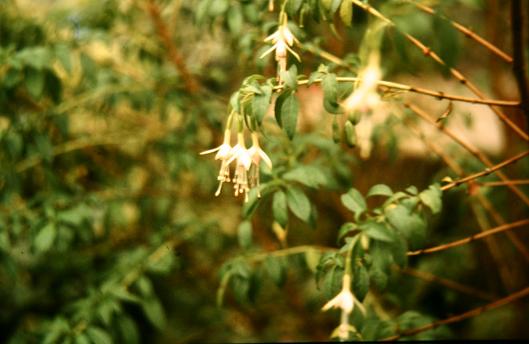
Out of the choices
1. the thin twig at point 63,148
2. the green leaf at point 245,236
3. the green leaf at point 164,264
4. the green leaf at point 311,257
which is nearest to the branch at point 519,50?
the green leaf at point 311,257

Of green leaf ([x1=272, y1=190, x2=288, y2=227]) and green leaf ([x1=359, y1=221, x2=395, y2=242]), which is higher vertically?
green leaf ([x1=272, y1=190, x2=288, y2=227])

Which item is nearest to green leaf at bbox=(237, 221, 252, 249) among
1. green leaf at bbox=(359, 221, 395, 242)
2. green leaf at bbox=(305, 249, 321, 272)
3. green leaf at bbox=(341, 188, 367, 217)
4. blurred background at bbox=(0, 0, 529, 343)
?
blurred background at bbox=(0, 0, 529, 343)

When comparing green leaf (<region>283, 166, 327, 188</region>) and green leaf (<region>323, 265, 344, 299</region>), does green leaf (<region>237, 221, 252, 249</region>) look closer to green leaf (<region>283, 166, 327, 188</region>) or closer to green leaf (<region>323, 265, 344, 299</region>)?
green leaf (<region>283, 166, 327, 188</region>)

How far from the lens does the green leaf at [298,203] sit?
1022 mm

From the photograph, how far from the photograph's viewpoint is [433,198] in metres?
0.88

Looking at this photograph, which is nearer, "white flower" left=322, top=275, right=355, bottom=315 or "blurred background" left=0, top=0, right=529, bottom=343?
"white flower" left=322, top=275, right=355, bottom=315

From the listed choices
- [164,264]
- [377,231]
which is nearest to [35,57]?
[164,264]

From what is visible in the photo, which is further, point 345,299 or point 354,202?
point 354,202

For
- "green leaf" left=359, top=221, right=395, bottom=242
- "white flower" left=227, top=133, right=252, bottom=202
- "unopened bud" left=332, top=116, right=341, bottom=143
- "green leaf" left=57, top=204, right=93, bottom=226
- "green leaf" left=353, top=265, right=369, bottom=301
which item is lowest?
"green leaf" left=353, top=265, right=369, bottom=301

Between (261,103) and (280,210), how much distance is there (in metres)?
0.29

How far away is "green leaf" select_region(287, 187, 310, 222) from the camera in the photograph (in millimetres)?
1022

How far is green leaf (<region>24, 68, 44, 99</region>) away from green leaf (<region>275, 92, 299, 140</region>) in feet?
2.52

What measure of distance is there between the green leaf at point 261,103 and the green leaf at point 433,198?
0.32m

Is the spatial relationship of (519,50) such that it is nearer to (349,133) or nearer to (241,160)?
(349,133)
